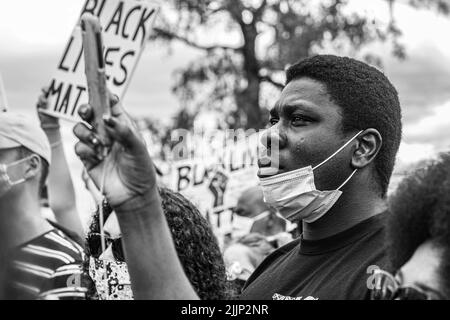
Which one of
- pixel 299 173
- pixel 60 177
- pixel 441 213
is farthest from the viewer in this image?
pixel 60 177

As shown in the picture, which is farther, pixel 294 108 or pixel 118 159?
pixel 294 108

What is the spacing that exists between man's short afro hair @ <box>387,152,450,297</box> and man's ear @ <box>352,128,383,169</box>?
93cm

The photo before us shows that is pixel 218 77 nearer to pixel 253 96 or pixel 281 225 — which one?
pixel 253 96

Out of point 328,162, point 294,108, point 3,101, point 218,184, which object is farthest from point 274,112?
point 218,184

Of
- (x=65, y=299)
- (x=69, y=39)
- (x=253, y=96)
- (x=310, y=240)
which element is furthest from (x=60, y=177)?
(x=253, y=96)

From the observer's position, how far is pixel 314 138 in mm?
2914

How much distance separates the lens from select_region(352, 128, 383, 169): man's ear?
9.62 feet

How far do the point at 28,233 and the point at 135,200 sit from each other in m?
1.03

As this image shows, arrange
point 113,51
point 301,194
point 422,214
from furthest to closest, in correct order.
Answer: point 113,51
point 301,194
point 422,214

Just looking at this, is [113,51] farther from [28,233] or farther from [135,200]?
[135,200]

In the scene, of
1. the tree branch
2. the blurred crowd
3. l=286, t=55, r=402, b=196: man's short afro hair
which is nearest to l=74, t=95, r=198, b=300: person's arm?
the blurred crowd

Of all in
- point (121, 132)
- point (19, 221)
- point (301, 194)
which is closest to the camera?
point (121, 132)

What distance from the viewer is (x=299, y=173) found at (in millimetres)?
2930

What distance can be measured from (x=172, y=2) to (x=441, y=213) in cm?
1903
